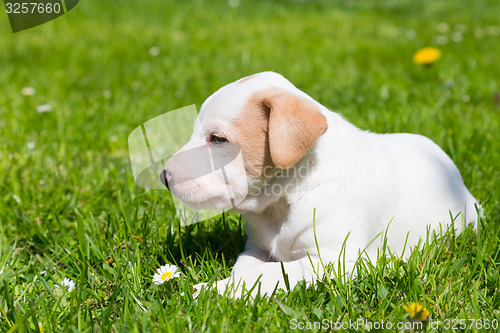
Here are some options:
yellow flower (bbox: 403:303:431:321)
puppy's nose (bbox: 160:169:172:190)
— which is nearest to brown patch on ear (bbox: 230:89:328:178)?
puppy's nose (bbox: 160:169:172:190)

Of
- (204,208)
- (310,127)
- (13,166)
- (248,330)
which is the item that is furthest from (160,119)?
(248,330)

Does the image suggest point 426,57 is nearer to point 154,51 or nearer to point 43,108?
point 154,51

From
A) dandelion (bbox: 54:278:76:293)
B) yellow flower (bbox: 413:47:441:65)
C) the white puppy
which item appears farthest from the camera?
yellow flower (bbox: 413:47:441:65)

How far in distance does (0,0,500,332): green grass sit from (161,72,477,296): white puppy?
0.51 feet

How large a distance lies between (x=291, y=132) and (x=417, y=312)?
0.80 metres

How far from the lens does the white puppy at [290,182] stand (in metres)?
2.24

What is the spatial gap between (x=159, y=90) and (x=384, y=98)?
2.11 m

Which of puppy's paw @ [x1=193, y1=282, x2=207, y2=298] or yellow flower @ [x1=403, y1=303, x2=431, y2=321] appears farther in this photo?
puppy's paw @ [x1=193, y1=282, x2=207, y2=298]

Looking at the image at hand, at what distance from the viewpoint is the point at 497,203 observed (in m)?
3.05

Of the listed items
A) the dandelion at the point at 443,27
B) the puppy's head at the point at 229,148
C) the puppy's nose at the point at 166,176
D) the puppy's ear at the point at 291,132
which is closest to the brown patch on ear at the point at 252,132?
the puppy's head at the point at 229,148

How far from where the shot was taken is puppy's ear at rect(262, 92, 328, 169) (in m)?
2.13

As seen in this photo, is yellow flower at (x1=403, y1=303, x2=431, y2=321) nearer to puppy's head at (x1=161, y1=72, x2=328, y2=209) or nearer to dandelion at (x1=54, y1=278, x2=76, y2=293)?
puppy's head at (x1=161, y1=72, x2=328, y2=209)

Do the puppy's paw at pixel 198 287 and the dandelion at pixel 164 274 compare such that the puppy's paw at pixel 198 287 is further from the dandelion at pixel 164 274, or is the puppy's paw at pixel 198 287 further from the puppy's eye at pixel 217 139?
the puppy's eye at pixel 217 139

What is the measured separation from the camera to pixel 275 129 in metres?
2.14
